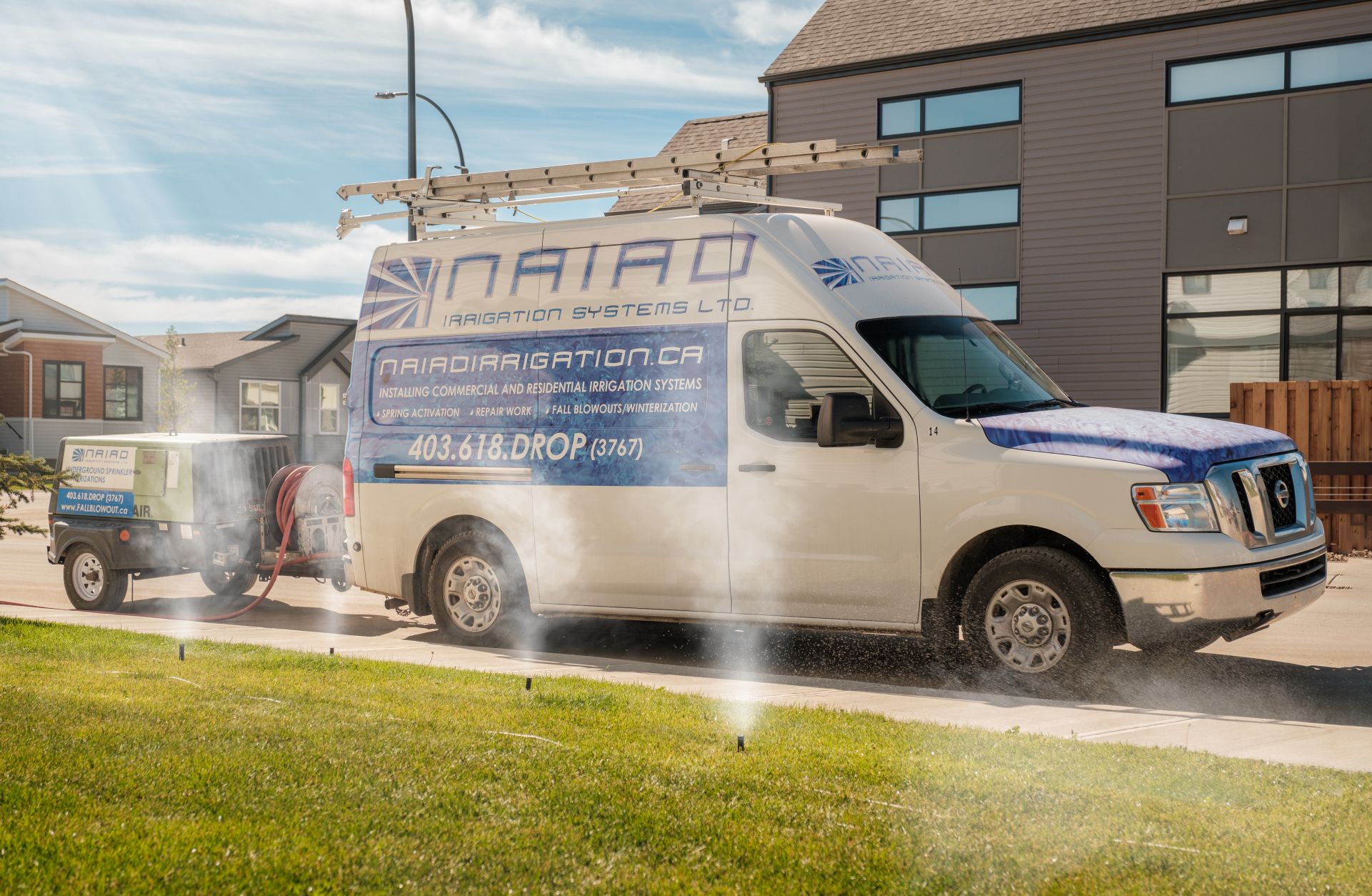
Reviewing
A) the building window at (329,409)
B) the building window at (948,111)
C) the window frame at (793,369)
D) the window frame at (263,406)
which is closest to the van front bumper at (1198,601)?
the window frame at (793,369)

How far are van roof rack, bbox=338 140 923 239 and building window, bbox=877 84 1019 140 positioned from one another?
1251 cm

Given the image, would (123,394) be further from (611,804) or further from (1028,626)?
(611,804)

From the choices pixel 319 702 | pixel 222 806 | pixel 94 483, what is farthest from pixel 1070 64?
pixel 222 806

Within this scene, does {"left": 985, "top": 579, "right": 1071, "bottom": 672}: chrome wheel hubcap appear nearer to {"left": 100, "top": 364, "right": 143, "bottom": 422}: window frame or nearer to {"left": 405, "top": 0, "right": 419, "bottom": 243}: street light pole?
{"left": 405, "top": 0, "right": 419, "bottom": 243}: street light pole

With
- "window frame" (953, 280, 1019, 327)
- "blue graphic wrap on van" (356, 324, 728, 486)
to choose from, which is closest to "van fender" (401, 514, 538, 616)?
"blue graphic wrap on van" (356, 324, 728, 486)

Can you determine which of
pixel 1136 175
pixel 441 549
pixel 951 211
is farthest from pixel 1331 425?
pixel 441 549

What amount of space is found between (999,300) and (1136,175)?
2822 millimetres

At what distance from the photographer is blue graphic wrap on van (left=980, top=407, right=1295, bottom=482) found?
24.1 ft

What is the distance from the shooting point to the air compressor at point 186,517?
12125 mm

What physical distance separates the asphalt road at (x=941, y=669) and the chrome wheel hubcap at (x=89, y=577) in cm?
31

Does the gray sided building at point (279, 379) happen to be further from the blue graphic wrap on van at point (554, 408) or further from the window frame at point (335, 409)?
the blue graphic wrap on van at point (554, 408)

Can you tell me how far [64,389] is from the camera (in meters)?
43.2

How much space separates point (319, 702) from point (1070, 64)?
58.6 feet

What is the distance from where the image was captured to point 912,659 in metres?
9.15
